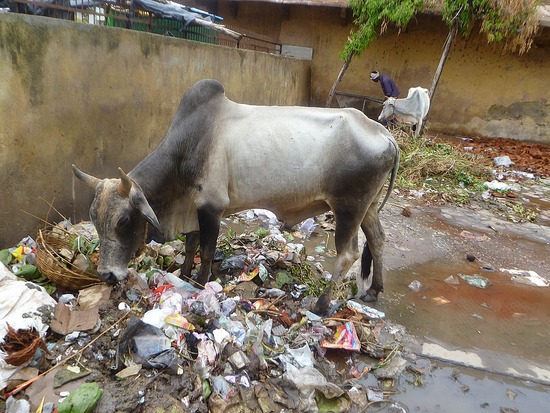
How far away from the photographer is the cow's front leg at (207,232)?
3.09m

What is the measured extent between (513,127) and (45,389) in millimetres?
12005

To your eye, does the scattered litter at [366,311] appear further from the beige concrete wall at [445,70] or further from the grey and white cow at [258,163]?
the beige concrete wall at [445,70]

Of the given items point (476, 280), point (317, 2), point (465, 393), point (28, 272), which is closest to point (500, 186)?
point (476, 280)

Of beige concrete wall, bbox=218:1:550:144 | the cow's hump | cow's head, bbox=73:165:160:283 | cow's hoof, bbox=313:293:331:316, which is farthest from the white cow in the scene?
cow's head, bbox=73:165:160:283

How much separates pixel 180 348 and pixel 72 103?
→ 2659 millimetres

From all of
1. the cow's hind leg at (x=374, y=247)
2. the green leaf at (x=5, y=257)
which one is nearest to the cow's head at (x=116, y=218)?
the green leaf at (x=5, y=257)

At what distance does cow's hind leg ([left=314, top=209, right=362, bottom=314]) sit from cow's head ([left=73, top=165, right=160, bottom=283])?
1.38m

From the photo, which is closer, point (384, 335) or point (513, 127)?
point (384, 335)

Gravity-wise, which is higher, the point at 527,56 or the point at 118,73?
the point at 527,56

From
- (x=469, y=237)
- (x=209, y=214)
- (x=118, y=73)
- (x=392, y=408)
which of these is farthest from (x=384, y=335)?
(x=118, y=73)

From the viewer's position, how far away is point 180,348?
8.34ft

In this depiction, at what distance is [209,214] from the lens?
308cm

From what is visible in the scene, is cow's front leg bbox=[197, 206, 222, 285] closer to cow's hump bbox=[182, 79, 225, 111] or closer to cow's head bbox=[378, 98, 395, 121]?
cow's hump bbox=[182, 79, 225, 111]

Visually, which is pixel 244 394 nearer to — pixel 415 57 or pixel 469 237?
pixel 469 237
